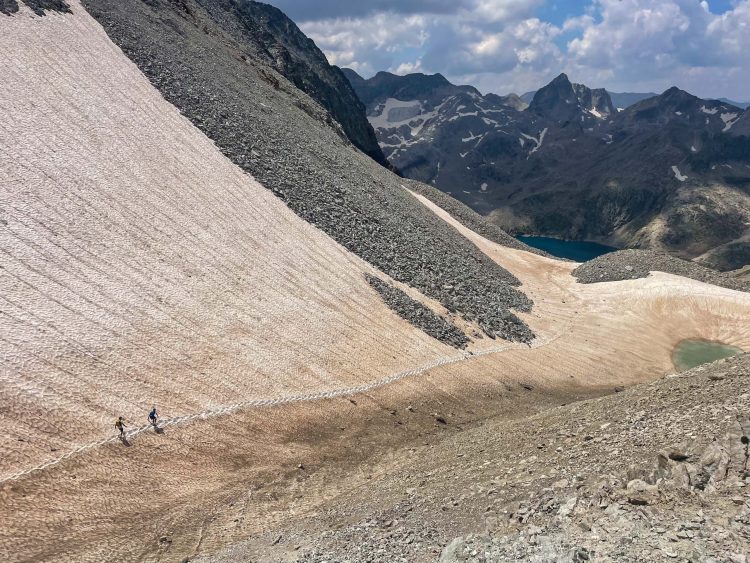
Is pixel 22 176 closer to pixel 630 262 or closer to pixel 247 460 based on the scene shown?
pixel 247 460

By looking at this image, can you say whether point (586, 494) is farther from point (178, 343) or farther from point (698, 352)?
point (698, 352)

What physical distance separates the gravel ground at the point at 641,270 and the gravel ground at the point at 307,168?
1415cm

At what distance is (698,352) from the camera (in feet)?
179

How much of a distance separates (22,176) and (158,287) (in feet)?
42.1

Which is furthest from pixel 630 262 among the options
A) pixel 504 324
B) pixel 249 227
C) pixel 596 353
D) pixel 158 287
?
pixel 158 287

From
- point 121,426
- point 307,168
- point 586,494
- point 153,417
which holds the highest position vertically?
point 307,168

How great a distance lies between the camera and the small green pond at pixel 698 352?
52.2m

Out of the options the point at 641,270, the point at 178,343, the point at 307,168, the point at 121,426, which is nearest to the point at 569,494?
the point at 121,426

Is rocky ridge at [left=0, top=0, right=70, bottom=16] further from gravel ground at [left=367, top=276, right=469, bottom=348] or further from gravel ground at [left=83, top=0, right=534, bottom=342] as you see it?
gravel ground at [left=367, top=276, right=469, bottom=348]

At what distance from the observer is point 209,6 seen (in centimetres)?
10031

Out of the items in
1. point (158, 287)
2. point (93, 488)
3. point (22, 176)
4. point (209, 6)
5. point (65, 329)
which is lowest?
point (93, 488)

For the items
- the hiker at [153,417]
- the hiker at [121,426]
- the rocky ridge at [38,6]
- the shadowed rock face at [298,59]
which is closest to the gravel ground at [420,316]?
the hiker at [153,417]

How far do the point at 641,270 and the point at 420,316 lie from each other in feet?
138

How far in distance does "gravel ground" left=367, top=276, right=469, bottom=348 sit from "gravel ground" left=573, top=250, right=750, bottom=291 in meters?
34.6
